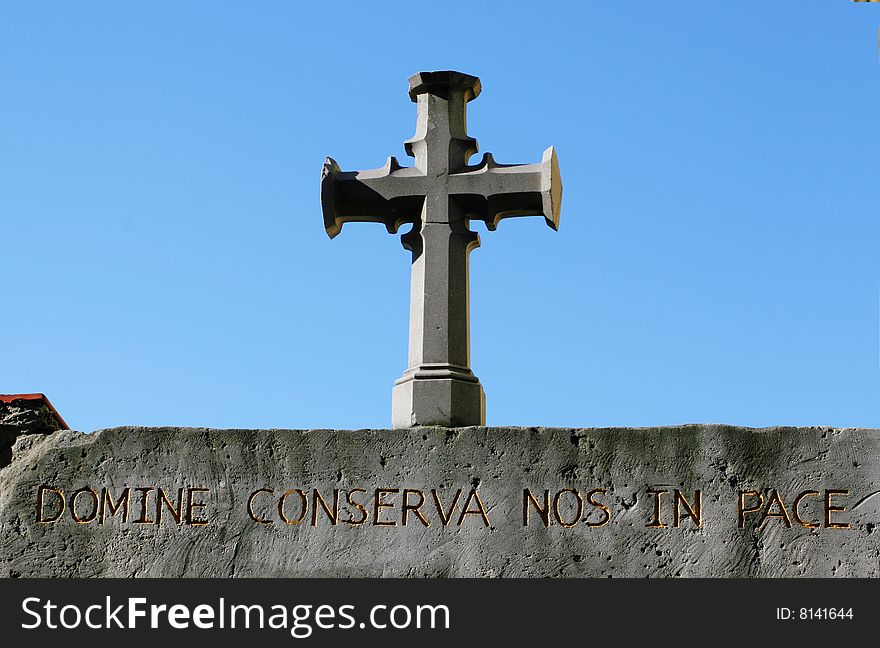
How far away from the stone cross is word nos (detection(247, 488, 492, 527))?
451mm

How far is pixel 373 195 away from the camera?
6.64 m

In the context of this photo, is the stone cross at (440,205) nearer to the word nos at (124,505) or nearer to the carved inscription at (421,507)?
the carved inscription at (421,507)

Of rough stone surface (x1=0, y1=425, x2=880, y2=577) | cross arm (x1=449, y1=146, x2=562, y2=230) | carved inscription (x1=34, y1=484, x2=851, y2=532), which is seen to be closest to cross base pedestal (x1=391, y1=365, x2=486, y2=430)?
rough stone surface (x1=0, y1=425, x2=880, y2=577)

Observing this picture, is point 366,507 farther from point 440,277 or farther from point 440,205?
point 440,205

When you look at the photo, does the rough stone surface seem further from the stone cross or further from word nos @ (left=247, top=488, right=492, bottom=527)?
the stone cross

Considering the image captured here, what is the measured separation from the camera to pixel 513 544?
19.3 feet

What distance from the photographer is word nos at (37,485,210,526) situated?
599 cm

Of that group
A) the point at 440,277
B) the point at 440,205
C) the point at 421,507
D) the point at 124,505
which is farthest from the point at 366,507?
the point at 440,205

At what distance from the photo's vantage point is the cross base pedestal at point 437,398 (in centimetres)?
615

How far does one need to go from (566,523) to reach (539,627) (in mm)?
511

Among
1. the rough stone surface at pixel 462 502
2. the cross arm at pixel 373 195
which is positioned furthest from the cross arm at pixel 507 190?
the rough stone surface at pixel 462 502

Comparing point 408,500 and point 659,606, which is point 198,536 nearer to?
point 408,500

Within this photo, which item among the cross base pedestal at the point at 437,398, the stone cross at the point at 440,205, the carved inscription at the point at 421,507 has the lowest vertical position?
the carved inscription at the point at 421,507

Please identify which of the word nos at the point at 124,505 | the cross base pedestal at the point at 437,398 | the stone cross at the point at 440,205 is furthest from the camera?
the stone cross at the point at 440,205
